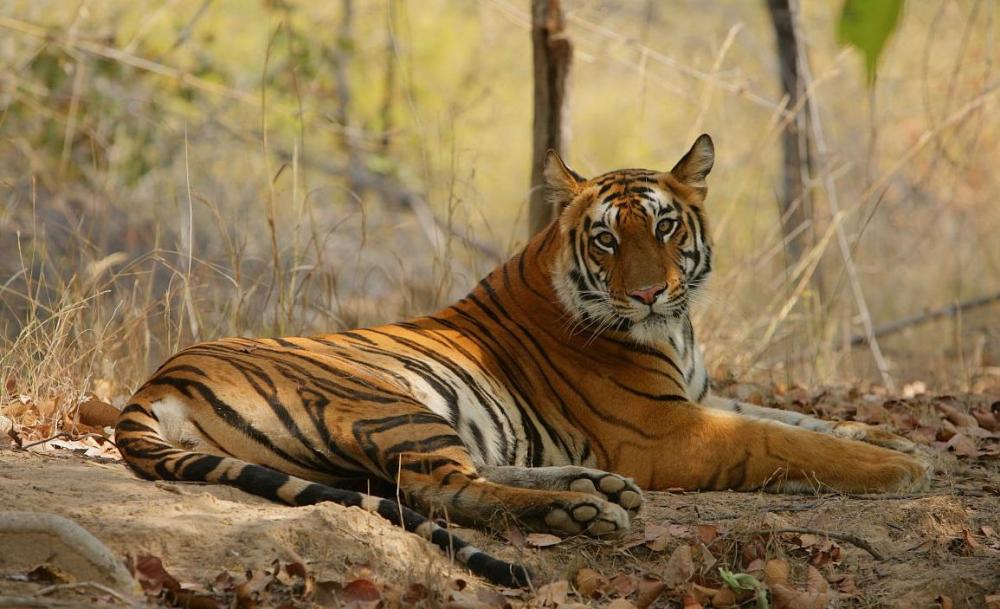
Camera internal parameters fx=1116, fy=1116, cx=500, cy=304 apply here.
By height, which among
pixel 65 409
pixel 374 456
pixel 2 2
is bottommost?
pixel 65 409

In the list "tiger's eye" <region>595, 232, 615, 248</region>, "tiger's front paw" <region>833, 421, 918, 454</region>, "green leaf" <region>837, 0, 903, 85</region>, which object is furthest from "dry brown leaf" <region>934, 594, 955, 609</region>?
"green leaf" <region>837, 0, 903, 85</region>

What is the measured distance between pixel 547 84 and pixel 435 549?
12.5ft

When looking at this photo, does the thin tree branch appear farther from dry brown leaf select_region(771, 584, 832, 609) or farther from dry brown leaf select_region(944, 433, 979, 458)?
dry brown leaf select_region(771, 584, 832, 609)

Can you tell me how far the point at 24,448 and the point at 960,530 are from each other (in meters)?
2.96

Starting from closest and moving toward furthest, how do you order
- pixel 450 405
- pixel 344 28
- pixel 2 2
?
pixel 450 405, pixel 2 2, pixel 344 28

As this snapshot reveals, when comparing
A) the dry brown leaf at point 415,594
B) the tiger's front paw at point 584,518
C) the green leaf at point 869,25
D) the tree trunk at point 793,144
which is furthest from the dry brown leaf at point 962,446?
the green leaf at point 869,25

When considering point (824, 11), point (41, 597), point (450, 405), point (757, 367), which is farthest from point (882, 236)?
point (41, 597)

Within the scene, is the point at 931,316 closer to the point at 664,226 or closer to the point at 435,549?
the point at 664,226

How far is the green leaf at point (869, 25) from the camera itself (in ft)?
2.47

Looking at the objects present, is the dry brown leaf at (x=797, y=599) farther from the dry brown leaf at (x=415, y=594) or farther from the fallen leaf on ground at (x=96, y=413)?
the fallen leaf on ground at (x=96, y=413)

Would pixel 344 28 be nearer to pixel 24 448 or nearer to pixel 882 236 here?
pixel 882 236

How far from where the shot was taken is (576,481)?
11.2ft

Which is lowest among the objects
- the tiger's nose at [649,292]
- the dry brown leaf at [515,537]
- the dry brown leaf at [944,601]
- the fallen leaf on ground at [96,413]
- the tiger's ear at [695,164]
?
the fallen leaf on ground at [96,413]

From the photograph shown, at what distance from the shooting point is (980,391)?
246 inches
